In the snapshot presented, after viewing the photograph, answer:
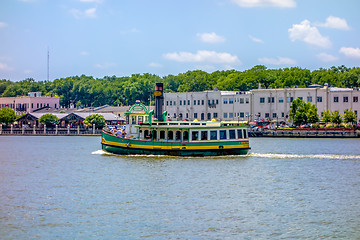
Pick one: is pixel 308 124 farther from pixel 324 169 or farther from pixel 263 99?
pixel 324 169

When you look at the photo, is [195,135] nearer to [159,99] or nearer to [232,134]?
[232,134]

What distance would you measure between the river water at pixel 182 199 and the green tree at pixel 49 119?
93.5 m

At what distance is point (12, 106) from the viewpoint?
199 m

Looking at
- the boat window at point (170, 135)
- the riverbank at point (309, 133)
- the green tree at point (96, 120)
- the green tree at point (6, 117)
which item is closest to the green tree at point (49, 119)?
the green tree at point (6, 117)

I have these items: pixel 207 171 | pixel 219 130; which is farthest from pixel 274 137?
pixel 207 171

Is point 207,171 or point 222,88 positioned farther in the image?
point 222,88

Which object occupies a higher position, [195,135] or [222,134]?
→ [222,134]

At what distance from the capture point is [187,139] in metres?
65.0

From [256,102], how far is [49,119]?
5192cm

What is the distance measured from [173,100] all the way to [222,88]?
104ft

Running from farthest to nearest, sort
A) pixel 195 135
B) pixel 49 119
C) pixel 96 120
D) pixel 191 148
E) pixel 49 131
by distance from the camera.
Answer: pixel 49 119 < pixel 49 131 < pixel 96 120 < pixel 195 135 < pixel 191 148

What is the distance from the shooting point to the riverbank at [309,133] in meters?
119

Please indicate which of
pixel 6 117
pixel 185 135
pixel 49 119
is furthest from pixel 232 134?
pixel 6 117

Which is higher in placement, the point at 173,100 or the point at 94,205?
the point at 173,100
